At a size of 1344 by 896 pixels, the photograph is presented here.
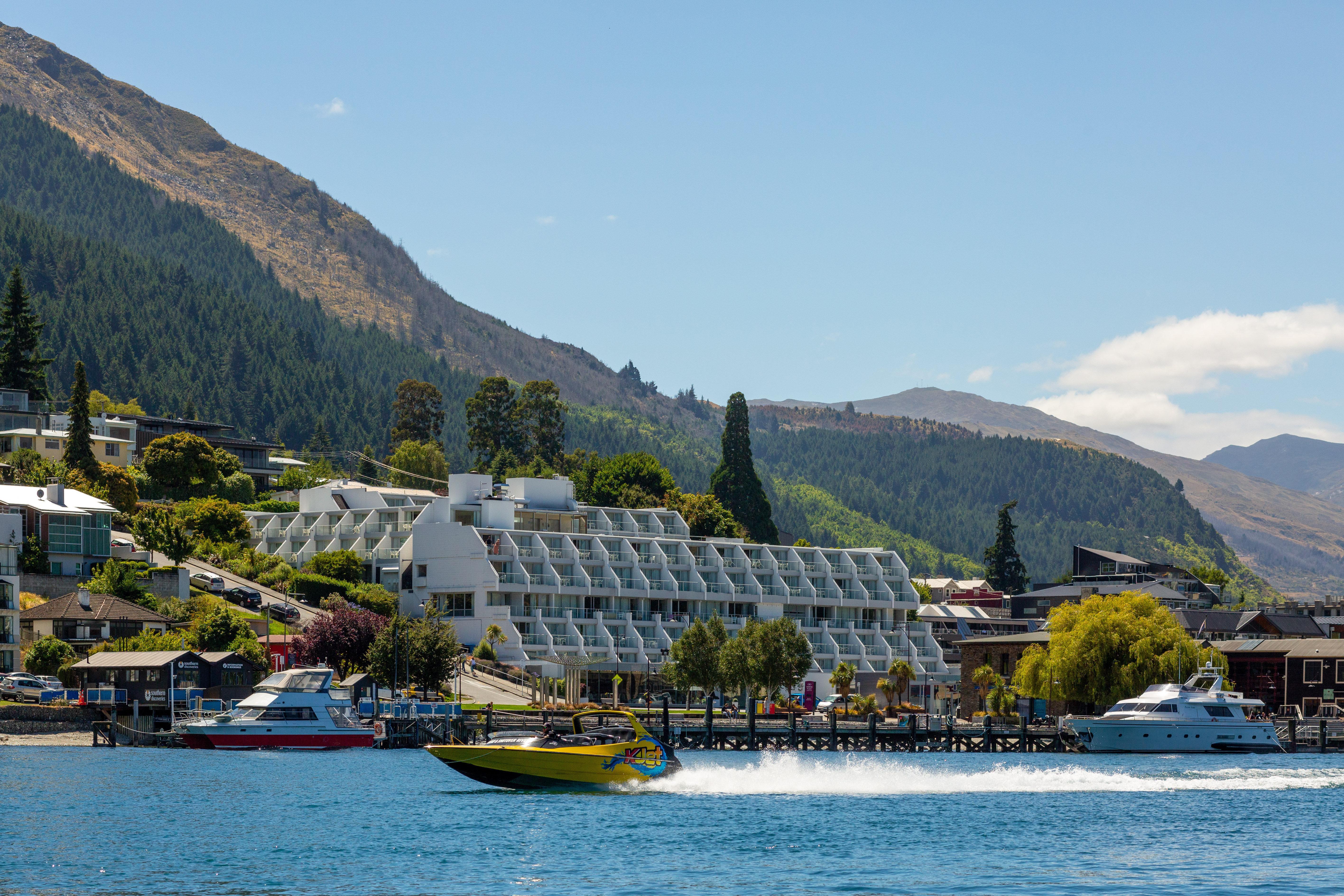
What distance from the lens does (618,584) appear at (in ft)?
520

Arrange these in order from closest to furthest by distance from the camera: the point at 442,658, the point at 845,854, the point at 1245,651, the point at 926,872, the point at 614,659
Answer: the point at 926,872 → the point at 845,854 → the point at 442,658 → the point at 1245,651 → the point at 614,659

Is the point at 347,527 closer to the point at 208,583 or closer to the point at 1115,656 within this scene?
the point at 208,583

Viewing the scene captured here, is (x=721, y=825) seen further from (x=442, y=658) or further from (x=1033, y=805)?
(x=442, y=658)

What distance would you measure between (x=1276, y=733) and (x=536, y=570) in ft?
232

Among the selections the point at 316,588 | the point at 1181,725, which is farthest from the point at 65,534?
the point at 1181,725

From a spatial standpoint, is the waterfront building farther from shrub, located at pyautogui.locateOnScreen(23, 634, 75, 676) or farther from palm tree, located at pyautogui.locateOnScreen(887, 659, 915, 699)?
palm tree, located at pyautogui.locateOnScreen(887, 659, 915, 699)

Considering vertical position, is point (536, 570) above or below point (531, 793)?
above

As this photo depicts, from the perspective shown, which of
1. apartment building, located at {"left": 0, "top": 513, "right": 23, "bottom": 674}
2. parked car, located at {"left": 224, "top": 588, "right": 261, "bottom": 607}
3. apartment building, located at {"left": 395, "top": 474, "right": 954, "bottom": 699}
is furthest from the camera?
Result: apartment building, located at {"left": 395, "top": 474, "right": 954, "bottom": 699}

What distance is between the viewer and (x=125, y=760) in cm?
8694

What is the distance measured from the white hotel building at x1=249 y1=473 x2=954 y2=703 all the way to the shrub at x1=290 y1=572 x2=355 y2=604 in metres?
6.82

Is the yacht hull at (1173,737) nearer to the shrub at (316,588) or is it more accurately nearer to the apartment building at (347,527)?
the shrub at (316,588)

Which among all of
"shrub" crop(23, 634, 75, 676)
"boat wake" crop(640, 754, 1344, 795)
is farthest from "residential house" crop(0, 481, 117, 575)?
"boat wake" crop(640, 754, 1344, 795)

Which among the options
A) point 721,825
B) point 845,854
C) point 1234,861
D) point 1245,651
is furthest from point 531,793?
point 1245,651

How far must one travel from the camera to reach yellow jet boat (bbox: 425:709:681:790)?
67.4 m
